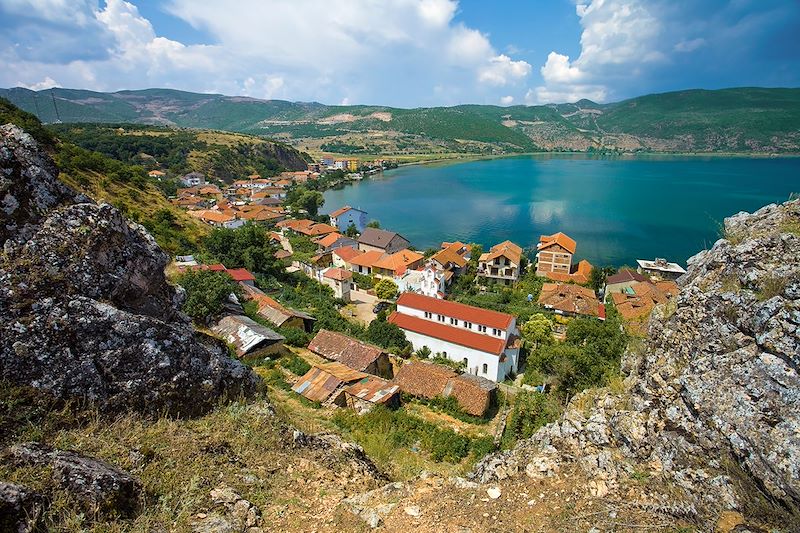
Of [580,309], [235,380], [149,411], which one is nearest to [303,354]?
[235,380]

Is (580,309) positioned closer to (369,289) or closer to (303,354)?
(369,289)

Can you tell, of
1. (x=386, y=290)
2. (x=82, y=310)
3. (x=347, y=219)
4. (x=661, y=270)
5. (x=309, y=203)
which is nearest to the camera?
(x=82, y=310)

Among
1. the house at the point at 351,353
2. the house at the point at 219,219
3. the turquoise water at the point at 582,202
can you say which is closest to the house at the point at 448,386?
the house at the point at 351,353

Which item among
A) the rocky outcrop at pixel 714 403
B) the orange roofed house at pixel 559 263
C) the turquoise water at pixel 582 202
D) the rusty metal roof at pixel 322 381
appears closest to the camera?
the rocky outcrop at pixel 714 403

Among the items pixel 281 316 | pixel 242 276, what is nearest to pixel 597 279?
pixel 281 316

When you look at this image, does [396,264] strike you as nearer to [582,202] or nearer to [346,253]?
[346,253]

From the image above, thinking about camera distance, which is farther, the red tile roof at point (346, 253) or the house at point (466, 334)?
the red tile roof at point (346, 253)

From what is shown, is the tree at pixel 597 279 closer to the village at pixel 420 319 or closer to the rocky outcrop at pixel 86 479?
the village at pixel 420 319
